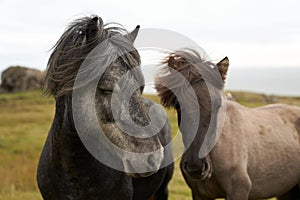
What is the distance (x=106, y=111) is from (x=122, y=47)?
1.94ft

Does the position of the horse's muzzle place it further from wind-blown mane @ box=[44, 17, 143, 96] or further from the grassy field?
the grassy field

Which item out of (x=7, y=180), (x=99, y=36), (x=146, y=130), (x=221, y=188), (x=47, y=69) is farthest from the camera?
(x=7, y=180)

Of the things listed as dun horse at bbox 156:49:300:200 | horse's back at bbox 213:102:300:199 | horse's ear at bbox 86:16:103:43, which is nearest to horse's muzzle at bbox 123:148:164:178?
horse's ear at bbox 86:16:103:43

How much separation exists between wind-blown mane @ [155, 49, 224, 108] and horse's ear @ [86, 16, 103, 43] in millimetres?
1730

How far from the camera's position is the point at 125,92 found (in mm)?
3787

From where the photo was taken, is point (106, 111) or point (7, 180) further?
point (7, 180)

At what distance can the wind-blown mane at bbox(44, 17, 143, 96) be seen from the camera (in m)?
3.96

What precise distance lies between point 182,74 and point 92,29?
6.01 feet

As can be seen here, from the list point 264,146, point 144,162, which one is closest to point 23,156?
point 264,146

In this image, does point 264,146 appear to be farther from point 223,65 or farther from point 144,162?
point 144,162

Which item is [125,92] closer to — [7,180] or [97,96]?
[97,96]

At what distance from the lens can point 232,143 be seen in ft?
19.8

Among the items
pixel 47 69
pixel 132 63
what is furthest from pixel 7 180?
pixel 132 63

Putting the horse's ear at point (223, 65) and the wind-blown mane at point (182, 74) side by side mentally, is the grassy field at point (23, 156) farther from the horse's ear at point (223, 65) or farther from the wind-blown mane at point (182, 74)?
the horse's ear at point (223, 65)
